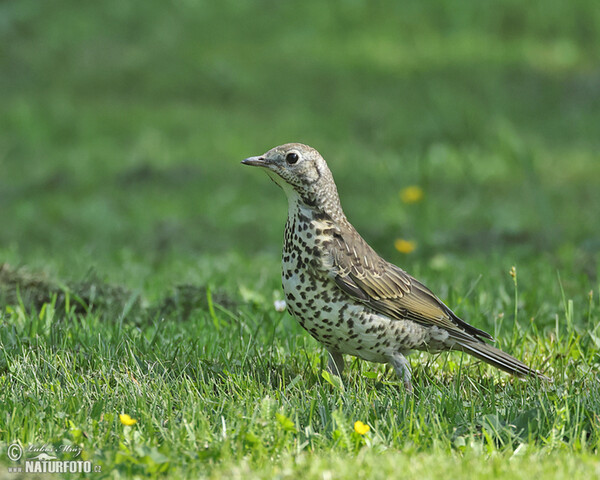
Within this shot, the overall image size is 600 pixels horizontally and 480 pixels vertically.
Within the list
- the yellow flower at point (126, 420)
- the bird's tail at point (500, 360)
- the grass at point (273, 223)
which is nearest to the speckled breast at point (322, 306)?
the grass at point (273, 223)

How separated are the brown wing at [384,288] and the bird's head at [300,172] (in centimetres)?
22

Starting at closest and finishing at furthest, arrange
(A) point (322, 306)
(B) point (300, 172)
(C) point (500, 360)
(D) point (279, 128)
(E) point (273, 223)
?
(A) point (322, 306)
(B) point (300, 172)
(C) point (500, 360)
(E) point (273, 223)
(D) point (279, 128)

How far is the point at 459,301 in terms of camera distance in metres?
5.44

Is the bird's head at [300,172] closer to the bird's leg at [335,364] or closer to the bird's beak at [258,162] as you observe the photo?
the bird's beak at [258,162]

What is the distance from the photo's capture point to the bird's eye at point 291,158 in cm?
419

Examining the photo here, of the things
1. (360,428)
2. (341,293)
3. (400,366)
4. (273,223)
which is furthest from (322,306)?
(273,223)

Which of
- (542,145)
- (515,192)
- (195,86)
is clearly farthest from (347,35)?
(515,192)

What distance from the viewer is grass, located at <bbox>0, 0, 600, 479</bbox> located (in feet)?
11.7

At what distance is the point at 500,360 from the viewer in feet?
14.3

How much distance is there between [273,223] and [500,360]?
5.36m

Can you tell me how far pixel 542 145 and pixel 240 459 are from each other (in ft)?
31.8

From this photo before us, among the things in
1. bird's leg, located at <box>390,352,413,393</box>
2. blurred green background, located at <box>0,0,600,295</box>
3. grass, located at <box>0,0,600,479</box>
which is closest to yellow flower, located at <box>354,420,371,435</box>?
grass, located at <box>0,0,600,479</box>

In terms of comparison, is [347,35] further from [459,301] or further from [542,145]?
[459,301]

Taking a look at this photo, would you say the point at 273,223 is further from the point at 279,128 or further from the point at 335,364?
the point at 335,364
